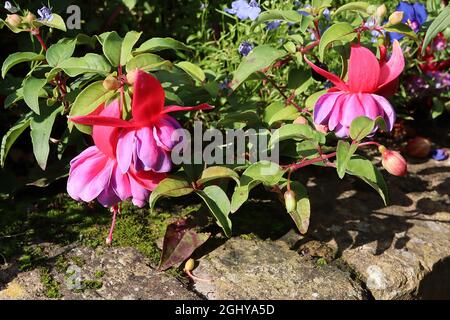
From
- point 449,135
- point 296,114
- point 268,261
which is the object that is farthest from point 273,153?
point 449,135

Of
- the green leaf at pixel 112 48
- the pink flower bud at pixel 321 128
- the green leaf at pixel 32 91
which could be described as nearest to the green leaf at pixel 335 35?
the pink flower bud at pixel 321 128

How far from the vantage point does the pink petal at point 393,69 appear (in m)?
1.15

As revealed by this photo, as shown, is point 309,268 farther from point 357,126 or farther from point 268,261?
point 357,126

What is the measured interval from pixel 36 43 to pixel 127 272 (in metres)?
0.55

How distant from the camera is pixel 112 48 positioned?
45.7 inches

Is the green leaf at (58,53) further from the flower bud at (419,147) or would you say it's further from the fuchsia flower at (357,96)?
the flower bud at (419,147)

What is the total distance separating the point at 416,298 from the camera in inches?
51.9

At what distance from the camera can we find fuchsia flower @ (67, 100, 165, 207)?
42.1 inches

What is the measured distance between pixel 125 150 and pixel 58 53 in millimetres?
273

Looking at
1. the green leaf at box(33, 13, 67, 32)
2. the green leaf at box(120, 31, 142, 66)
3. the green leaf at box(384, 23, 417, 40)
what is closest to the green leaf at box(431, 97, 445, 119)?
the green leaf at box(384, 23, 417, 40)

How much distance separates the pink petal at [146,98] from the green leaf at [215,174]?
19 centimetres

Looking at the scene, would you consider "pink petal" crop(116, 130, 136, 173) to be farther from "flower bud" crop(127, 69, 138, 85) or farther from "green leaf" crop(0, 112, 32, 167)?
"green leaf" crop(0, 112, 32, 167)

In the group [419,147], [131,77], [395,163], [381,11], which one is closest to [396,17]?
[381,11]

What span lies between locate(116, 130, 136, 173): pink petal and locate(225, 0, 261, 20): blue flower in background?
0.49 metres
